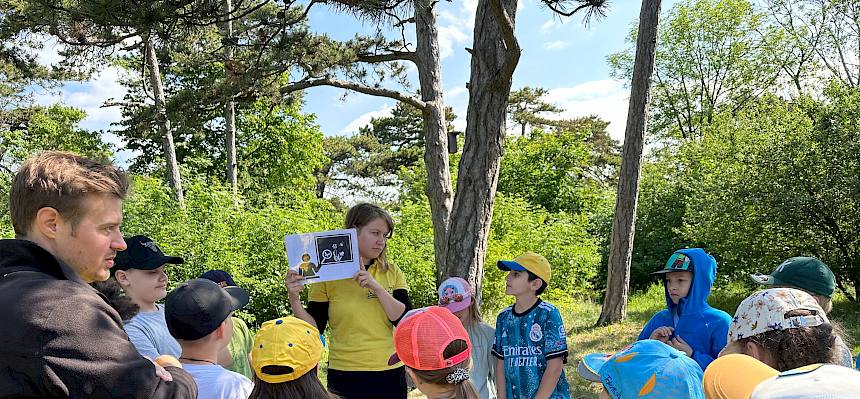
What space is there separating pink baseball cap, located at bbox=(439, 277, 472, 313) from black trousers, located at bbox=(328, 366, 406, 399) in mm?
701

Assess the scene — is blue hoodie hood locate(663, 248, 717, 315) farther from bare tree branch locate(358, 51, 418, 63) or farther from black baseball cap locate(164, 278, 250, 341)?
bare tree branch locate(358, 51, 418, 63)

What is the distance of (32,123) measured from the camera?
21.3 metres

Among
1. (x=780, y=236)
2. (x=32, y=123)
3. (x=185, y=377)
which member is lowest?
(x=780, y=236)

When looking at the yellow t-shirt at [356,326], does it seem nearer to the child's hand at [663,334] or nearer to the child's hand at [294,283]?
the child's hand at [294,283]

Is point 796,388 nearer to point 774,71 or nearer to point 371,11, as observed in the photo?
point 371,11

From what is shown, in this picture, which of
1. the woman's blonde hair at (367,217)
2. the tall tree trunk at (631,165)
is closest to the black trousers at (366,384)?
the woman's blonde hair at (367,217)

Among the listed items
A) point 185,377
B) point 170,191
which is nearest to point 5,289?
point 185,377

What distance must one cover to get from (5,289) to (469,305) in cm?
283

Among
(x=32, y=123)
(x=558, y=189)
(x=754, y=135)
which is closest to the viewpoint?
(x=754, y=135)

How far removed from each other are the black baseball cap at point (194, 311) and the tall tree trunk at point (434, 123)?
5298 millimetres

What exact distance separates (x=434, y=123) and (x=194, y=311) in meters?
5.77

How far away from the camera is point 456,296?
12.2ft

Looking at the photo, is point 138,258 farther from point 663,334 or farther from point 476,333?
point 663,334

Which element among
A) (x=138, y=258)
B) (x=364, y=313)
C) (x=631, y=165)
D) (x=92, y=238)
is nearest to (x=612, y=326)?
(x=631, y=165)
